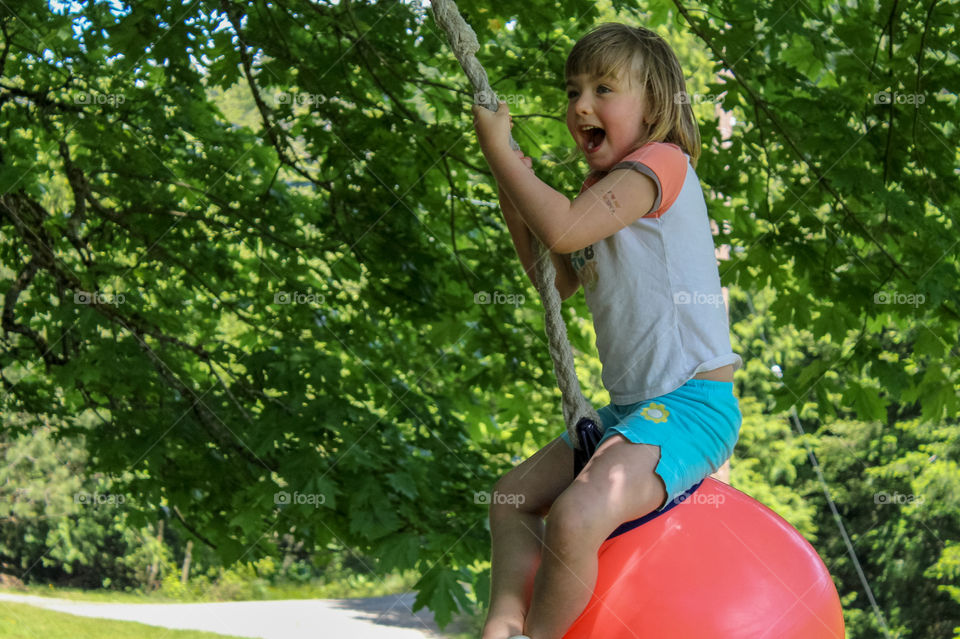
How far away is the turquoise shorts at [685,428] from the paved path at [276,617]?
11308mm

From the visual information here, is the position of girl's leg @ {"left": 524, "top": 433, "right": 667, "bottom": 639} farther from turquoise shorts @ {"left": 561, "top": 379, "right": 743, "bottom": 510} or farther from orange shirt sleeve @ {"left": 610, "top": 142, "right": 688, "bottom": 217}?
orange shirt sleeve @ {"left": 610, "top": 142, "right": 688, "bottom": 217}

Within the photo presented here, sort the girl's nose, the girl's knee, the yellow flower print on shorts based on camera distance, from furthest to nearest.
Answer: the girl's nose, the yellow flower print on shorts, the girl's knee

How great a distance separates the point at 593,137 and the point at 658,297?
33 cm

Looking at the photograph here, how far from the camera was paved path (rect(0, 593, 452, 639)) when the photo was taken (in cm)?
1330

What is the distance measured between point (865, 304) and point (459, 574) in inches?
73.6

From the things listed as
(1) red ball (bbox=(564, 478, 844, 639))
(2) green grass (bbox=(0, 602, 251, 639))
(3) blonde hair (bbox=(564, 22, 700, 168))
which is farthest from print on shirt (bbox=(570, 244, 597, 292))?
(2) green grass (bbox=(0, 602, 251, 639))

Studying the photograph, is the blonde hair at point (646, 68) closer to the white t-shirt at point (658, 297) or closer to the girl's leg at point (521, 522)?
the white t-shirt at point (658, 297)

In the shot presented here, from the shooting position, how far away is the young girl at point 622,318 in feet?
5.80

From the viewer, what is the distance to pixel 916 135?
12.8 ft

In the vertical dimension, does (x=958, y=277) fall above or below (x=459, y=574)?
above

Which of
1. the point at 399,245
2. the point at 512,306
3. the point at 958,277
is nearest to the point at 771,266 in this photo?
the point at 958,277

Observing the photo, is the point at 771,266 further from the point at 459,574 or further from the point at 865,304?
the point at 459,574

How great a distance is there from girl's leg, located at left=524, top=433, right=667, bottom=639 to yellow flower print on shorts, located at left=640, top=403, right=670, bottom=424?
59 mm

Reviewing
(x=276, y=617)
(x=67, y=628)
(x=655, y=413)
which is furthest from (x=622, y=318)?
(x=276, y=617)
